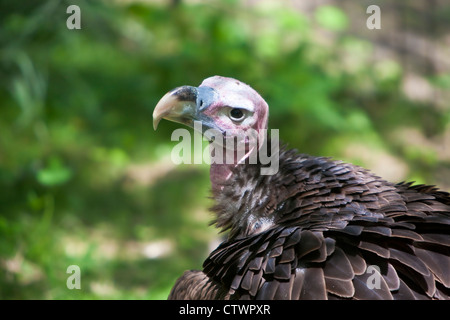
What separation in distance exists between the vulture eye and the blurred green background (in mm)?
1986

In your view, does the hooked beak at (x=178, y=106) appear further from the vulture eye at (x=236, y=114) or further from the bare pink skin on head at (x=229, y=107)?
the vulture eye at (x=236, y=114)

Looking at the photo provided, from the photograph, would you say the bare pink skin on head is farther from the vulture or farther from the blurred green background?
the blurred green background

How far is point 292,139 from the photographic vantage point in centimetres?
690

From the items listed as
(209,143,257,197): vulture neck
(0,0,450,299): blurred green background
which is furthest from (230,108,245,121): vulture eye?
(0,0,450,299): blurred green background

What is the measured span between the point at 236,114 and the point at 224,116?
0.21 feet

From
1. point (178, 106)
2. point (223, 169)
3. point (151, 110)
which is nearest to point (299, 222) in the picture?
point (223, 169)

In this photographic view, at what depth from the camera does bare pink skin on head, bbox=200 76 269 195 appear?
3.12 metres

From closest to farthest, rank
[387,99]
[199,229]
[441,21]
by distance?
[199,229] → [387,99] → [441,21]

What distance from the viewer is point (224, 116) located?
315 centimetres

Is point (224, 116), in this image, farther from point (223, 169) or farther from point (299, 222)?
point (299, 222)

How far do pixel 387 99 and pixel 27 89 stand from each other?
14.6 ft
